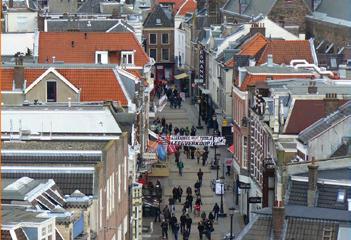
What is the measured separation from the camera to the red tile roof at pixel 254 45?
88.0m

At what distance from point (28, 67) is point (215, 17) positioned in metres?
73.2

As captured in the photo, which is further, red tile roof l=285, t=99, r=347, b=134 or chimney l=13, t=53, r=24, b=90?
chimney l=13, t=53, r=24, b=90

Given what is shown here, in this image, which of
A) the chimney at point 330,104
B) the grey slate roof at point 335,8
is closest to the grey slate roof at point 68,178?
the chimney at point 330,104

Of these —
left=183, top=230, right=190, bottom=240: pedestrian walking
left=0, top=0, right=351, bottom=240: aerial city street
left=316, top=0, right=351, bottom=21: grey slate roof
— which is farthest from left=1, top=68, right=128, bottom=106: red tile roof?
left=316, top=0, right=351, bottom=21: grey slate roof

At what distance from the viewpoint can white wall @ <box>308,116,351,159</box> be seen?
4852 centimetres

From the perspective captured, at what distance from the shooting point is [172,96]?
12188 centimetres

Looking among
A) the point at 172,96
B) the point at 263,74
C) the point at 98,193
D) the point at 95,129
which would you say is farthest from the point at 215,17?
the point at 98,193

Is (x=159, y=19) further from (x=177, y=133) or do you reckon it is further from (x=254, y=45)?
(x=254, y=45)

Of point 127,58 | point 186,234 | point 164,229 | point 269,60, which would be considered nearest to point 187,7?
point 127,58

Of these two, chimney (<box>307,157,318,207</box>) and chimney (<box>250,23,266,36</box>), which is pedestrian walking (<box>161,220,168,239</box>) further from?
chimney (<box>250,23,266,36</box>)

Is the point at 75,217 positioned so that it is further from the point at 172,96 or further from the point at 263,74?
the point at 172,96

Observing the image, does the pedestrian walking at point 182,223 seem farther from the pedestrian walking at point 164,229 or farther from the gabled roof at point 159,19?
the gabled roof at point 159,19

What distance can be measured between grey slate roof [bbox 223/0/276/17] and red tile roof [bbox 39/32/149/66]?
3871 cm

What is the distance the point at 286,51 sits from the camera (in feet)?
280
